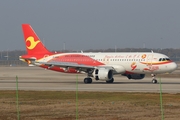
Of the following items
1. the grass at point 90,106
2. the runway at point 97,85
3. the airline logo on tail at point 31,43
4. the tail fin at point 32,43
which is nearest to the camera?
the grass at point 90,106

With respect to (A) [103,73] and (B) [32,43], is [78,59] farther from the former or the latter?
(B) [32,43]

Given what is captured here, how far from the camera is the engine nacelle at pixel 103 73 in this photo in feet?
182

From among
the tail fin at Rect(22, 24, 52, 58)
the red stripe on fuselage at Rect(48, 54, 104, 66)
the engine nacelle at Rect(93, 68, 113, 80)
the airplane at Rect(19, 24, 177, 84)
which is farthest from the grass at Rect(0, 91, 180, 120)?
the tail fin at Rect(22, 24, 52, 58)

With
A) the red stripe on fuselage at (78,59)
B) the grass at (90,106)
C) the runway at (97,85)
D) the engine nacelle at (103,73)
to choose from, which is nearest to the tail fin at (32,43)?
the red stripe on fuselage at (78,59)

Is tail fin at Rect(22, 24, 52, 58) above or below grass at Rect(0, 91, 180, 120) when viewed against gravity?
above

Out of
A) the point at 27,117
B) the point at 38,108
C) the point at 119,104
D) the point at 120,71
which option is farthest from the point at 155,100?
the point at 120,71

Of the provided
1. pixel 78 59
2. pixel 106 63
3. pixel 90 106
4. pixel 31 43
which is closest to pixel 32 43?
pixel 31 43

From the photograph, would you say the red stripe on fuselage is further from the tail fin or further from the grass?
the grass

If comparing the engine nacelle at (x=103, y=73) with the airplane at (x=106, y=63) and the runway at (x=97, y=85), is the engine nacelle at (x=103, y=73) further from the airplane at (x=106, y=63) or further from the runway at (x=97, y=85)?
the runway at (x=97, y=85)

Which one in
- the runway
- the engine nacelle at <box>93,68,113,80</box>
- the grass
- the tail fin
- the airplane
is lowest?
the grass

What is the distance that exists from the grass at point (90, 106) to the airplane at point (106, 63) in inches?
595

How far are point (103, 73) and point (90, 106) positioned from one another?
23.2 m

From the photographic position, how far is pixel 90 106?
32375 mm

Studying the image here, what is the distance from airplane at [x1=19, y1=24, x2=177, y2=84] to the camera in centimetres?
5634
